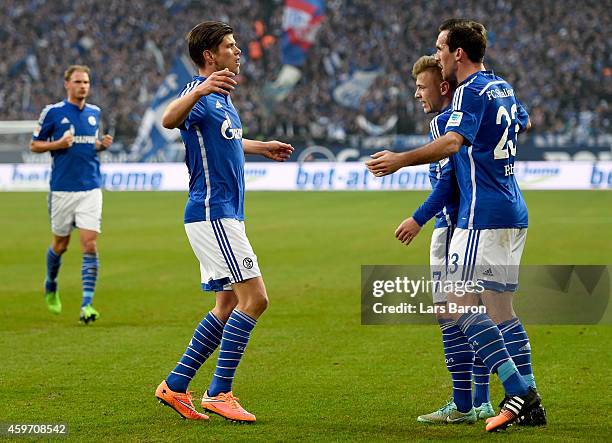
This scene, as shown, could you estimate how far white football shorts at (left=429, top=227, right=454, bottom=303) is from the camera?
20.3ft

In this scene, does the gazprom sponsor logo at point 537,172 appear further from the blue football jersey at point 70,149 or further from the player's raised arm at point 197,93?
the player's raised arm at point 197,93

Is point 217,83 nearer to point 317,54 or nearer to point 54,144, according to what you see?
point 54,144

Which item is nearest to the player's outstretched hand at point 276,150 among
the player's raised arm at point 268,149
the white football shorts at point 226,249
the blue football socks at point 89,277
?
the player's raised arm at point 268,149

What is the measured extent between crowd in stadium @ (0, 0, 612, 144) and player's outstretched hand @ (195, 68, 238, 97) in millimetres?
30699

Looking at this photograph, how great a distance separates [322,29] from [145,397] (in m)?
37.4

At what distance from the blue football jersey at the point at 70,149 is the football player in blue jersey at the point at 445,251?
588 cm

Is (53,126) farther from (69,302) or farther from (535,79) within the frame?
(535,79)

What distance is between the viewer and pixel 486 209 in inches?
231

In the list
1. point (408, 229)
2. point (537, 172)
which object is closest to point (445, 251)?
point (408, 229)

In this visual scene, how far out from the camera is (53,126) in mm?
11344

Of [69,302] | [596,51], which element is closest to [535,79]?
[596,51]

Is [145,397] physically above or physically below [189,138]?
below

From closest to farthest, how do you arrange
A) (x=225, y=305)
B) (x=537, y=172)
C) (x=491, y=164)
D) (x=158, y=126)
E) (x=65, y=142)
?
1. (x=491, y=164)
2. (x=225, y=305)
3. (x=65, y=142)
4. (x=537, y=172)
5. (x=158, y=126)

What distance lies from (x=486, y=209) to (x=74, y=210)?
6.46 meters
